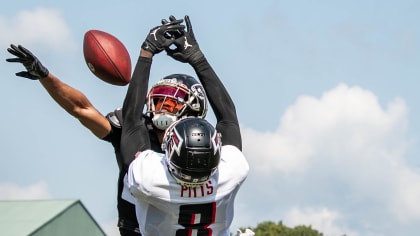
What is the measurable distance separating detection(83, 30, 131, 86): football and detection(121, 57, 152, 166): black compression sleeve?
1.21 metres

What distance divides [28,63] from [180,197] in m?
1.78

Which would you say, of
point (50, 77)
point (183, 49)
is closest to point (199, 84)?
point (183, 49)

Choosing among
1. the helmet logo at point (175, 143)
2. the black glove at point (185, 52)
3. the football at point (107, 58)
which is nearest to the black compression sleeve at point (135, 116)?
the black glove at point (185, 52)

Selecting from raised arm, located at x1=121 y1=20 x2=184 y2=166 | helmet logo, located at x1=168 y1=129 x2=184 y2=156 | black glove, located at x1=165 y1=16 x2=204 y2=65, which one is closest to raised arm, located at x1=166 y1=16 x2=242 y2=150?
black glove, located at x1=165 y1=16 x2=204 y2=65

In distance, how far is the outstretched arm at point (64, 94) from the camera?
319 inches

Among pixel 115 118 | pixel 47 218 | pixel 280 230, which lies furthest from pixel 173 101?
pixel 280 230

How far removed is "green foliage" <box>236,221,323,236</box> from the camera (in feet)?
200

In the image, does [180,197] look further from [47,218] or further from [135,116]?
[47,218]

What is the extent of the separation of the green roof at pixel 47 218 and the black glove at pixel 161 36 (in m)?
12.5

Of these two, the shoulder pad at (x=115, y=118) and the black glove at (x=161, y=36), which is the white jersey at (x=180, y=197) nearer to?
the black glove at (x=161, y=36)

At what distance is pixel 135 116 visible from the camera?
24.8 ft

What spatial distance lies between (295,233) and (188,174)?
55464 millimetres

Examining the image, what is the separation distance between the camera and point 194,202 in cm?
704

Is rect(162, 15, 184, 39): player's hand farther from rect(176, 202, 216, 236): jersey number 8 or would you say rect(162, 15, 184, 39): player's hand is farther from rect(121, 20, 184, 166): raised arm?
rect(176, 202, 216, 236): jersey number 8
